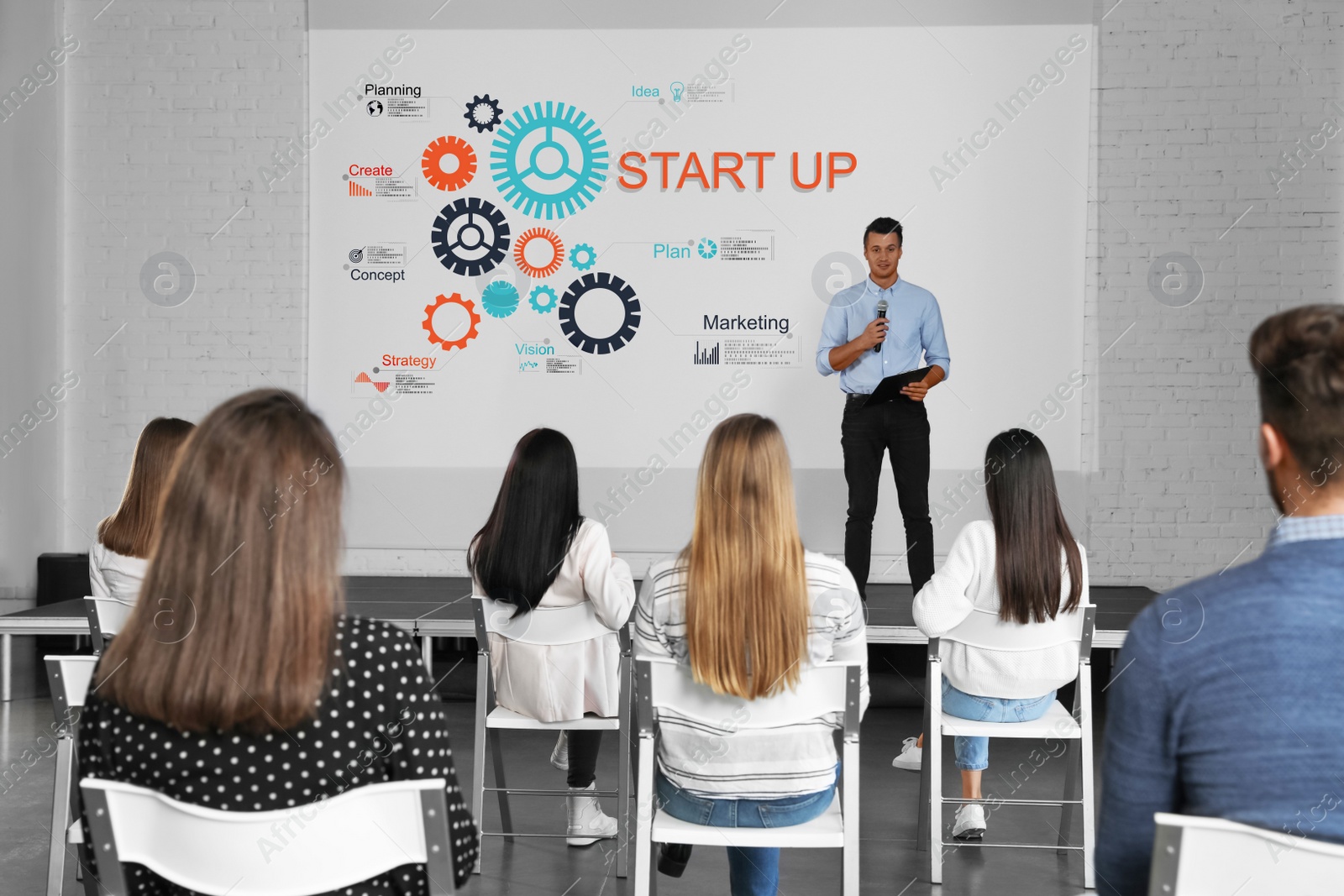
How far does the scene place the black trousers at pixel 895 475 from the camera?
15.0 feet

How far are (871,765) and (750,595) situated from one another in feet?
6.92

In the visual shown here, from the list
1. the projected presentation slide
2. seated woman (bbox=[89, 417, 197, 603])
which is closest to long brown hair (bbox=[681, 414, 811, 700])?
seated woman (bbox=[89, 417, 197, 603])

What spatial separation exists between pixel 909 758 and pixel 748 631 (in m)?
2.08

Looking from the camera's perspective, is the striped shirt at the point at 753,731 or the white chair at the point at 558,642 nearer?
the striped shirt at the point at 753,731

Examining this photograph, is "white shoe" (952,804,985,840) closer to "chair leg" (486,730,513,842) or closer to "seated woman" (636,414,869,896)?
"seated woman" (636,414,869,896)

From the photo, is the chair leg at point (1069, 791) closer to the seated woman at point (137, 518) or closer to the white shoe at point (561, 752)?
the white shoe at point (561, 752)

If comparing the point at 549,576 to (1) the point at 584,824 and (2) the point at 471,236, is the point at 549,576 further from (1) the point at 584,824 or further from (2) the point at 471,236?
(2) the point at 471,236

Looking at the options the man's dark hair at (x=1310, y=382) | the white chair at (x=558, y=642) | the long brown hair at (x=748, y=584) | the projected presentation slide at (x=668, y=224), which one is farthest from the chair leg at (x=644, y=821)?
the projected presentation slide at (x=668, y=224)

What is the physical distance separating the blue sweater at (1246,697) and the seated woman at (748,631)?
3.23 ft

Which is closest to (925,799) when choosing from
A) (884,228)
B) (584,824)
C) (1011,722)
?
(1011,722)

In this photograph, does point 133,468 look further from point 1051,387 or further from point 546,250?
point 1051,387

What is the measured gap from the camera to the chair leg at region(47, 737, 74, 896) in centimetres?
250

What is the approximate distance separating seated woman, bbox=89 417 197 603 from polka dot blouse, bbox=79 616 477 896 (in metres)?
1.56

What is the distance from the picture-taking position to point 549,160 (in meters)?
5.76
